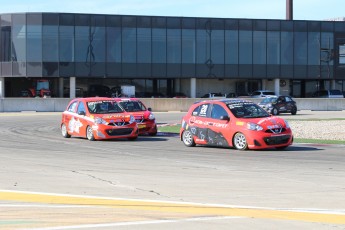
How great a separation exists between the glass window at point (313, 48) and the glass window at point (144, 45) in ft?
58.1

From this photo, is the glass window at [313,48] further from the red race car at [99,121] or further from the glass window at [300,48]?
the red race car at [99,121]

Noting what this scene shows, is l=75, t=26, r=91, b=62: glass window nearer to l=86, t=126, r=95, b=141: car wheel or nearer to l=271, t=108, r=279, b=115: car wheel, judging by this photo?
l=271, t=108, r=279, b=115: car wheel

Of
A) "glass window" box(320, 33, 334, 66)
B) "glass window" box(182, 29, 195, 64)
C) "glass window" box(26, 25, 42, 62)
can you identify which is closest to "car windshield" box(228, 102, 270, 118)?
"glass window" box(26, 25, 42, 62)

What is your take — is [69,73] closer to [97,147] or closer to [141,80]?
[141,80]

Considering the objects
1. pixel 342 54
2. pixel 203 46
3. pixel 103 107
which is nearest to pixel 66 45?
pixel 203 46

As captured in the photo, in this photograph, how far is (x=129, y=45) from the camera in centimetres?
6906

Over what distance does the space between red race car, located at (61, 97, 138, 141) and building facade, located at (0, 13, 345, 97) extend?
4308cm

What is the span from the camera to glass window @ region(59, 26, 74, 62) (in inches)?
2638

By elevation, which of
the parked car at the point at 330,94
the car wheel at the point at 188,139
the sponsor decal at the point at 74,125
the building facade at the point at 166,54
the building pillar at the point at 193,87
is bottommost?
the car wheel at the point at 188,139

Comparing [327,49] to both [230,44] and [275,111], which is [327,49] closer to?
[230,44]

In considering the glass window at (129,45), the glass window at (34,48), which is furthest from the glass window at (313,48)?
the glass window at (34,48)

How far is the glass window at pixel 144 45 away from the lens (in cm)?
6931

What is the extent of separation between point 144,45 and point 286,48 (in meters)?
15.6

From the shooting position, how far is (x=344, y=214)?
29.8 feet
